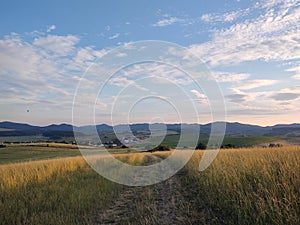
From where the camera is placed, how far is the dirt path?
6556 millimetres

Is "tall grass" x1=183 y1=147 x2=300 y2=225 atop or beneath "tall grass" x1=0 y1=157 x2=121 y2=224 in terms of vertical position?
atop

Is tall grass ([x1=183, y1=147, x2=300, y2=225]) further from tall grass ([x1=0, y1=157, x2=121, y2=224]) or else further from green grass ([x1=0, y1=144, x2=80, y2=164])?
green grass ([x1=0, y1=144, x2=80, y2=164])

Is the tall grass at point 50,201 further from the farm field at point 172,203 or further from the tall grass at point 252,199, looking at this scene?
the tall grass at point 252,199

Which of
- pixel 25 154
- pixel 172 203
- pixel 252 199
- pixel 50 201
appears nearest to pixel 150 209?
pixel 172 203

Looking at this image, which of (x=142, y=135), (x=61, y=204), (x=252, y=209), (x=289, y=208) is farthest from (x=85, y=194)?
(x=142, y=135)

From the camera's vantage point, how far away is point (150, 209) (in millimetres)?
7449

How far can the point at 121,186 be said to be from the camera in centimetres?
1172

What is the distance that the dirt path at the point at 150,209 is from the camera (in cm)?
656

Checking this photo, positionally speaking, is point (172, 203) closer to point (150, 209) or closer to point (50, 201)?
point (150, 209)

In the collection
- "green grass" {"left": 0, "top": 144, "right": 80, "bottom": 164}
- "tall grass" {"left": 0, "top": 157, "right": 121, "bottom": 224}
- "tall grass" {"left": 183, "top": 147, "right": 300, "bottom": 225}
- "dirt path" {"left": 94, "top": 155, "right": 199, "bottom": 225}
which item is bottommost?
"green grass" {"left": 0, "top": 144, "right": 80, "bottom": 164}

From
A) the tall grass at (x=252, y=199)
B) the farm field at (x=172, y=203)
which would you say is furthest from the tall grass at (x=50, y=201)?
the tall grass at (x=252, y=199)

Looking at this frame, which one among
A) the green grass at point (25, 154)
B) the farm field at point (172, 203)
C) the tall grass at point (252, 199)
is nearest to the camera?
the tall grass at point (252, 199)

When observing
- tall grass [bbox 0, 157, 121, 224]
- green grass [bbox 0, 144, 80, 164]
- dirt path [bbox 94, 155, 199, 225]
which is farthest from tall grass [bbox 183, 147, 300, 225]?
green grass [bbox 0, 144, 80, 164]

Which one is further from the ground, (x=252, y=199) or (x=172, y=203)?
(x=252, y=199)
